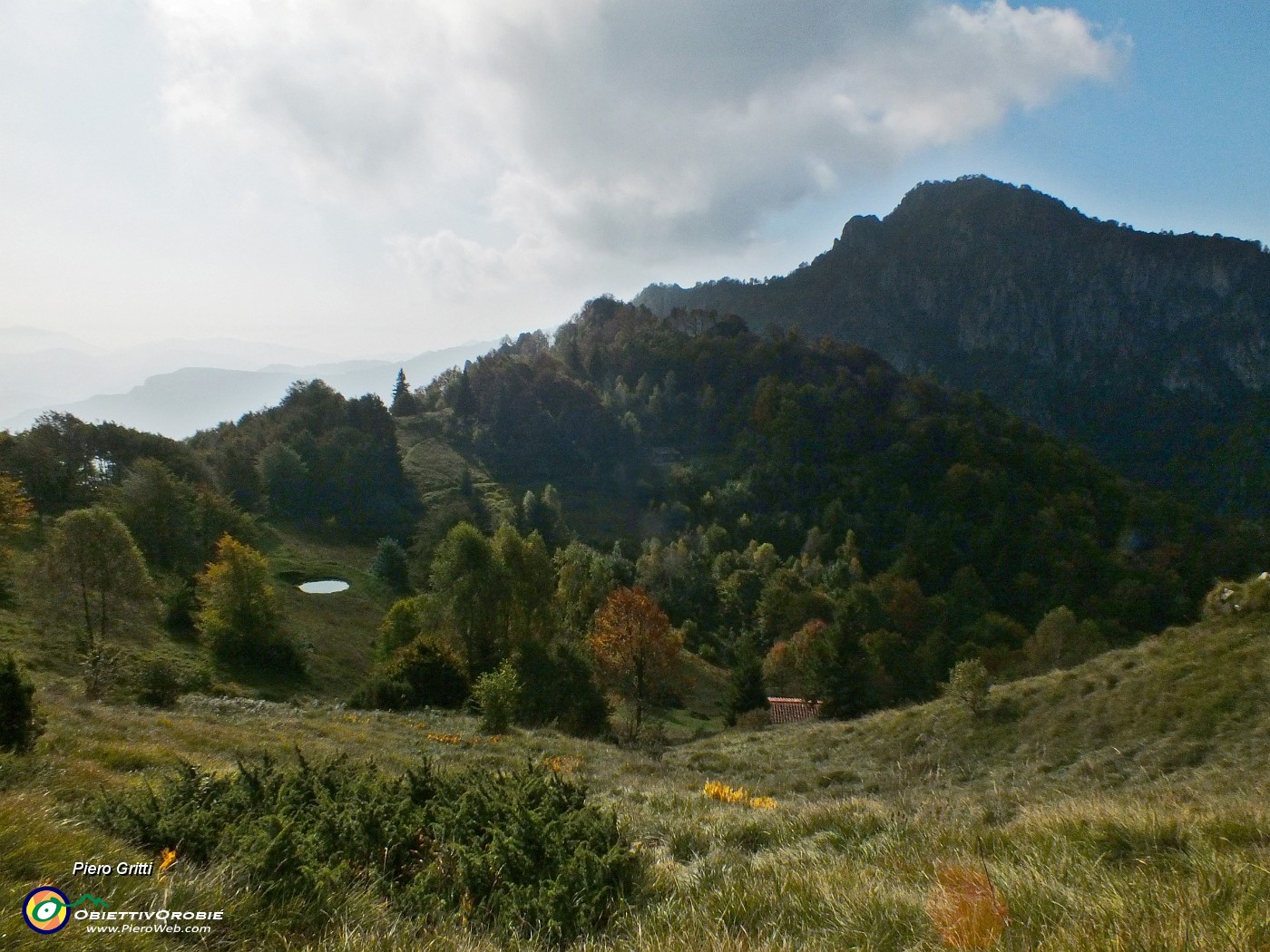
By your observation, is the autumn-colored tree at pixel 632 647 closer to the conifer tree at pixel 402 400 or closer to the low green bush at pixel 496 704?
the low green bush at pixel 496 704

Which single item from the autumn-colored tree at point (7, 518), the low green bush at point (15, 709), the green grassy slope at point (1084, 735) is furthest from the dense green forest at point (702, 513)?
the low green bush at point (15, 709)

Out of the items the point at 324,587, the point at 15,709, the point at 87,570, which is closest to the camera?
the point at 15,709

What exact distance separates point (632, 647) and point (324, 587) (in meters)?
32.8

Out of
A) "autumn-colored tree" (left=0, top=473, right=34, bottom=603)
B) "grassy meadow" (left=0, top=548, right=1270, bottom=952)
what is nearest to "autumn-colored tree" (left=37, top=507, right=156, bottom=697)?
"autumn-colored tree" (left=0, top=473, right=34, bottom=603)

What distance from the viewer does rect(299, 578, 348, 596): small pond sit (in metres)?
55.4

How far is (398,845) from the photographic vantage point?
16.3ft

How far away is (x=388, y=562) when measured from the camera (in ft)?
211

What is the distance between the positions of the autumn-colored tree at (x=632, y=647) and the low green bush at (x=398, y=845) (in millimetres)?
32318

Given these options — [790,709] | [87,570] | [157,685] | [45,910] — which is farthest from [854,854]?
[790,709]

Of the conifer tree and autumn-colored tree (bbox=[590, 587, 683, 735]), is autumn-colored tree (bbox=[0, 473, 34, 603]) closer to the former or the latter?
autumn-colored tree (bbox=[590, 587, 683, 735])

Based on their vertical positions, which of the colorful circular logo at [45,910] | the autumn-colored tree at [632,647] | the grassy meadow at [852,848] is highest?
the colorful circular logo at [45,910]

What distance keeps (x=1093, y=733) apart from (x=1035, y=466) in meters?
110

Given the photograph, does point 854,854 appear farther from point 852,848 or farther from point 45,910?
point 45,910

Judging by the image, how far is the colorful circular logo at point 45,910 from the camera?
3123 mm
